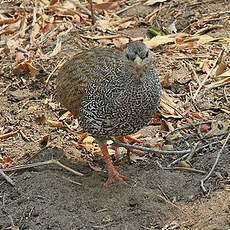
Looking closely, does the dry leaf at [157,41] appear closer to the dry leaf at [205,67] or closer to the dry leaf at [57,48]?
the dry leaf at [205,67]

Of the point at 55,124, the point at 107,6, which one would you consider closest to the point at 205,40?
the point at 107,6

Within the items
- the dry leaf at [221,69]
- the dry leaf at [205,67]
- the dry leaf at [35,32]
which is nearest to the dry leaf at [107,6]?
the dry leaf at [35,32]

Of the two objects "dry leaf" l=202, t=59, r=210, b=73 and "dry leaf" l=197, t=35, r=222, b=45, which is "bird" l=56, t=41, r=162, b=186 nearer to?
"dry leaf" l=202, t=59, r=210, b=73

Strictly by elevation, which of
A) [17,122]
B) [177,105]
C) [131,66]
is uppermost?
[131,66]

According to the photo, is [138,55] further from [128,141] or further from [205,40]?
[205,40]

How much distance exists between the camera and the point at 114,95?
531 cm

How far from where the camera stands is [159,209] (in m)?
4.84

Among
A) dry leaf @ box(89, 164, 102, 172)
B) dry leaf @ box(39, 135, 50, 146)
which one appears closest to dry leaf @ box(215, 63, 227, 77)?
dry leaf @ box(89, 164, 102, 172)

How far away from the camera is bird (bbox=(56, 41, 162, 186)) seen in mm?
5262

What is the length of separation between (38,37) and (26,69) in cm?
117

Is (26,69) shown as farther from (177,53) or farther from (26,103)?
(177,53)

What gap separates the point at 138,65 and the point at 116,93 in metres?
0.41

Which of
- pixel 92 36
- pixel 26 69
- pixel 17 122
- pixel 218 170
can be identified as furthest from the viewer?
pixel 92 36

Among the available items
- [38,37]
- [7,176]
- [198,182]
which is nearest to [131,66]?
[198,182]
